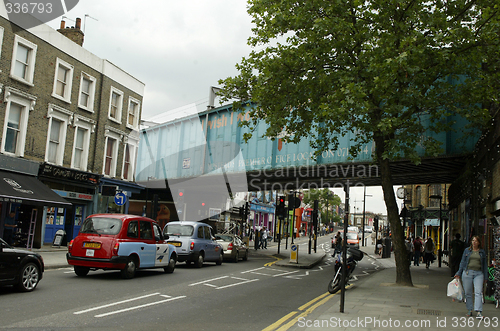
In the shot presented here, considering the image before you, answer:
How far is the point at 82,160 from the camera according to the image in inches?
945

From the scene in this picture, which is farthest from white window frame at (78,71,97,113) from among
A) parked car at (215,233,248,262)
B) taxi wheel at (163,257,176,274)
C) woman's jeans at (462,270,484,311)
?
woman's jeans at (462,270,484,311)

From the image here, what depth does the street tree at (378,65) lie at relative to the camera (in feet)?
39.9

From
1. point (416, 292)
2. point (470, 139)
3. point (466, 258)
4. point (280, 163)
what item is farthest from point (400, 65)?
point (280, 163)

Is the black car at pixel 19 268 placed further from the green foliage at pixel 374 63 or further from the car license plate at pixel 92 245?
the green foliage at pixel 374 63

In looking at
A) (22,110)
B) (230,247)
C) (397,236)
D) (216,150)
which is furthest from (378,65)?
(216,150)

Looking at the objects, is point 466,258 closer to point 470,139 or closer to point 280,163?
point 470,139

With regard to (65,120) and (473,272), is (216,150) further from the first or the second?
(473,272)

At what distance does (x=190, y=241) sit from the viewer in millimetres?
16359

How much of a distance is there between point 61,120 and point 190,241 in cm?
1081

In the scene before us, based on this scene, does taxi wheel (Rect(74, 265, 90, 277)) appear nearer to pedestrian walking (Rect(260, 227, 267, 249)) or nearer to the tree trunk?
the tree trunk

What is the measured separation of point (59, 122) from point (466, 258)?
20.1m

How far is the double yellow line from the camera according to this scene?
7131 millimetres

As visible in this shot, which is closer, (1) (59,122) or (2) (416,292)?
(2) (416,292)

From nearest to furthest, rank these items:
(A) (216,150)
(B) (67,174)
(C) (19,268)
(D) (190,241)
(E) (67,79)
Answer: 1. (C) (19,268)
2. (D) (190,241)
3. (B) (67,174)
4. (E) (67,79)
5. (A) (216,150)
